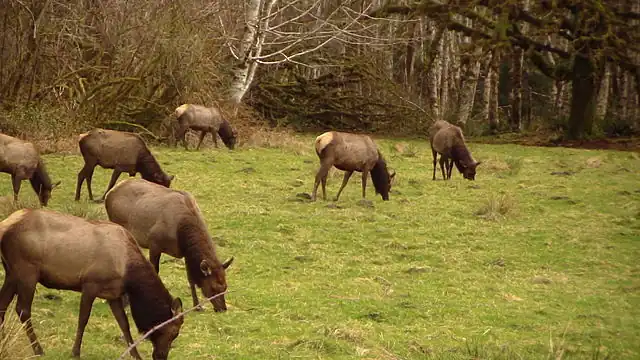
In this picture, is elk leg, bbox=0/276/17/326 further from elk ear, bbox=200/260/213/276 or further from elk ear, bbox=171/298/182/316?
elk ear, bbox=200/260/213/276

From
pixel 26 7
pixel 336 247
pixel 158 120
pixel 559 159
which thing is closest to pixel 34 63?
pixel 26 7

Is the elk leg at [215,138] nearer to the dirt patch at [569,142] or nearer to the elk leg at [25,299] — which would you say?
the dirt patch at [569,142]

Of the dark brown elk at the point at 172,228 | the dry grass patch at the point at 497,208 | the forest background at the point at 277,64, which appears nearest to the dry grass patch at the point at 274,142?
the forest background at the point at 277,64

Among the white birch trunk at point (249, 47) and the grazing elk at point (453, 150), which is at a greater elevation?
the white birch trunk at point (249, 47)

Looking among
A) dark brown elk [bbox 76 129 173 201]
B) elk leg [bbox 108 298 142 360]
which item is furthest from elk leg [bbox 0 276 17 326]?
dark brown elk [bbox 76 129 173 201]

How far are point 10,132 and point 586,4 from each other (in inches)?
705

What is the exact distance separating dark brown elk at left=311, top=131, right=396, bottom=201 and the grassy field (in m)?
0.46

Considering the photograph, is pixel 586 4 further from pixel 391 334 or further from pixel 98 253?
pixel 98 253

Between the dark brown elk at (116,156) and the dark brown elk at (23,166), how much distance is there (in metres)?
0.95

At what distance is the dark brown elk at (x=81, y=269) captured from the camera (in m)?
6.96

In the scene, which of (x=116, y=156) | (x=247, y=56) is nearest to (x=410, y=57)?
(x=247, y=56)

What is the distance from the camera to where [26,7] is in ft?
68.6

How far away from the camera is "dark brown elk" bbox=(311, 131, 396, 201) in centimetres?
1653

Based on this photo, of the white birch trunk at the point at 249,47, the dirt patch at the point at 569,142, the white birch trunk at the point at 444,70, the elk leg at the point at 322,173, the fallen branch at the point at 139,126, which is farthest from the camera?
the white birch trunk at the point at 444,70
